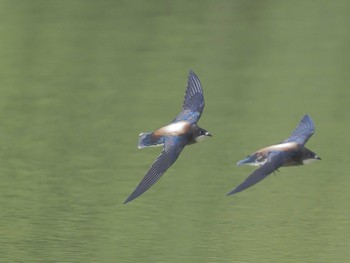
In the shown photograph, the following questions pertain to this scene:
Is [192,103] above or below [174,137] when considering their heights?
above

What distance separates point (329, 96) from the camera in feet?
A: 41.6

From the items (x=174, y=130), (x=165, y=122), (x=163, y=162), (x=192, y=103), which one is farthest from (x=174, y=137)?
(x=165, y=122)

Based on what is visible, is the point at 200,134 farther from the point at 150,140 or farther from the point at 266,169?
the point at 266,169

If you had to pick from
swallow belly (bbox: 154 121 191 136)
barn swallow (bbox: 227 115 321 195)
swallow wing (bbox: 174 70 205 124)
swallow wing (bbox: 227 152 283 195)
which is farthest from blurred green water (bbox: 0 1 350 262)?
swallow wing (bbox: 227 152 283 195)

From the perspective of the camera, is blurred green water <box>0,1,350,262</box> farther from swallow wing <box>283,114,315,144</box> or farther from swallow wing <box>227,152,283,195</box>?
swallow wing <box>227,152,283,195</box>

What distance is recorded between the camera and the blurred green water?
8914 mm

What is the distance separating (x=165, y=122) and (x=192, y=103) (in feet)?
13.3

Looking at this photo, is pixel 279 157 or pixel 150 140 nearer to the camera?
pixel 279 157

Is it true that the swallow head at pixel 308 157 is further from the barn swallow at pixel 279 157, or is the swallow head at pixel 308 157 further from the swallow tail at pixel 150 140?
the swallow tail at pixel 150 140

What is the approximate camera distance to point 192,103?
7535mm

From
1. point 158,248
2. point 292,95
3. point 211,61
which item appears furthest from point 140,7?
point 158,248

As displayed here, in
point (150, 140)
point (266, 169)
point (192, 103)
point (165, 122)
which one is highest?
point (165, 122)

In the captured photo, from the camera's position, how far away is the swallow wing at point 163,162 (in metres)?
6.58

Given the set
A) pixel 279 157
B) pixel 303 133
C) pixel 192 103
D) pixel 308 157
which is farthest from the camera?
pixel 192 103
